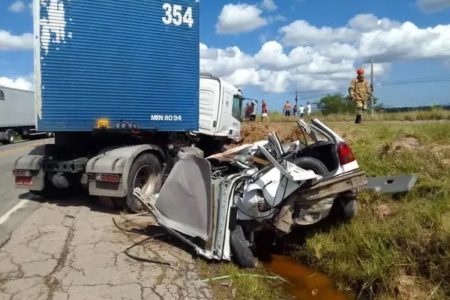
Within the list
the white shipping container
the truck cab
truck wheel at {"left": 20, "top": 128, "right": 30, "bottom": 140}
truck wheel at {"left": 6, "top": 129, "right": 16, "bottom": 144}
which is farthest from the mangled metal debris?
truck wheel at {"left": 20, "top": 128, "right": 30, "bottom": 140}

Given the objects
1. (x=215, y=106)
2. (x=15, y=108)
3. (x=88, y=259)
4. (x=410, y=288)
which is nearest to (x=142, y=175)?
(x=88, y=259)

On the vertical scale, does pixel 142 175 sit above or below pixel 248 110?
below

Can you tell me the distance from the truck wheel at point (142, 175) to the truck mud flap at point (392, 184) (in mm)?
3945

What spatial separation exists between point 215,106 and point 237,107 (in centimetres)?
165

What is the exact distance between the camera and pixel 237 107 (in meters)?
15.0

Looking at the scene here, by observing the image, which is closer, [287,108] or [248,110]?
[248,110]

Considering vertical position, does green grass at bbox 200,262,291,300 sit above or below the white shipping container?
below

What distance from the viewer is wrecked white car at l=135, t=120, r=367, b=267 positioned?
6512 mm

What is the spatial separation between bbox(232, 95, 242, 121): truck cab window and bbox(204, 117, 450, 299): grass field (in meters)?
6.17

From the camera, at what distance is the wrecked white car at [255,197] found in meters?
6.51

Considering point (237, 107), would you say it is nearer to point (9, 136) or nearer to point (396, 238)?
point (396, 238)

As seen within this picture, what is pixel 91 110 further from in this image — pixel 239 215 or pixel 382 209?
pixel 382 209

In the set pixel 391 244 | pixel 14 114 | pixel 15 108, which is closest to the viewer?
pixel 391 244

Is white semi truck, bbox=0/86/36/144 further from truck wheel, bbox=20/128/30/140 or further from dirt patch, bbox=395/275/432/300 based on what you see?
dirt patch, bbox=395/275/432/300
